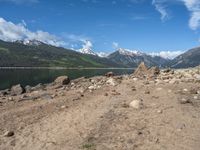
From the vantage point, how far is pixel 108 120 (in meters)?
18.7

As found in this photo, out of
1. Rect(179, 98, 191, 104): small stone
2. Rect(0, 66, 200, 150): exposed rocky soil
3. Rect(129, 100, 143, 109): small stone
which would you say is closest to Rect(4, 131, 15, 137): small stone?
Rect(0, 66, 200, 150): exposed rocky soil

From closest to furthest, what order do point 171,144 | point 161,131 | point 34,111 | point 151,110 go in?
1. point 171,144
2. point 161,131
3. point 151,110
4. point 34,111

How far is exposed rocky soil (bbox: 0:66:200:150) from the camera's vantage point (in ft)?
50.6

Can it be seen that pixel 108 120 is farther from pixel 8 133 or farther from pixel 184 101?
pixel 184 101

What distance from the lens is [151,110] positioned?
2044 cm

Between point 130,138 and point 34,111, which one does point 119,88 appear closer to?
point 34,111

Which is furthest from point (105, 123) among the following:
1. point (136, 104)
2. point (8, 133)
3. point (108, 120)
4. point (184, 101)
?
point (184, 101)

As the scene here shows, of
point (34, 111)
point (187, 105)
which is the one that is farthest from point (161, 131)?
point (34, 111)

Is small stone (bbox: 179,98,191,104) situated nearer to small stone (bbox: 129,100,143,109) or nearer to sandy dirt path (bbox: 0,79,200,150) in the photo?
sandy dirt path (bbox: 0,79,200,150)

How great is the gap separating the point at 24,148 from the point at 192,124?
8.13 m

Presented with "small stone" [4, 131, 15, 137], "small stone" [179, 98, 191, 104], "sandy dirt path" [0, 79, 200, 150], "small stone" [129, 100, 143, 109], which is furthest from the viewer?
"small stone" [179, 98, 191, 104]

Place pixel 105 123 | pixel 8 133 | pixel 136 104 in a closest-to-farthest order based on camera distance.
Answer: pixel 8 133 → pixel 105 123 → pixel 136 104

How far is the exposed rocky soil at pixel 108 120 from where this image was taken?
1542cm

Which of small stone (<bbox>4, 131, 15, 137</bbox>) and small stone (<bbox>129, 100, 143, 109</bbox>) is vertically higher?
small stone (<bbox>129, 100, 143, 109</bbox>)
